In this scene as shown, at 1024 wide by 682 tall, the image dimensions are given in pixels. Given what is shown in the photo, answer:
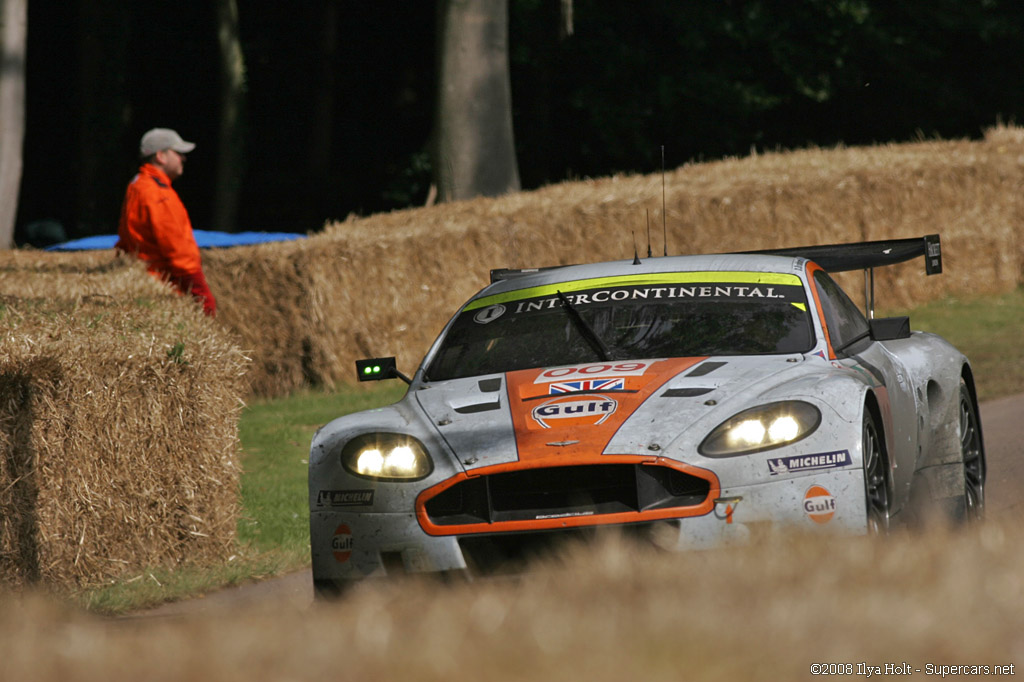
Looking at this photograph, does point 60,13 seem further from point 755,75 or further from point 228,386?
point 228,386

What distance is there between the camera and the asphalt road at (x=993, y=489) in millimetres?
6500

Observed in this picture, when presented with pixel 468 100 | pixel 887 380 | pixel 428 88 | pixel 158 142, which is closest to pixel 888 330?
pixel 887 380

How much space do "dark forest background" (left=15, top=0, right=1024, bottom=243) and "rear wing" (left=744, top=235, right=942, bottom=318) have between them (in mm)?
24010

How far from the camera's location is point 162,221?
1088 centimetres

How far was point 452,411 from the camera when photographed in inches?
216

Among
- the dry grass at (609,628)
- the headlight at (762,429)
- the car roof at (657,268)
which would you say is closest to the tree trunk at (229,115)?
the car roof at (657,268)

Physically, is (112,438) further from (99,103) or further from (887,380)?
(99,103)

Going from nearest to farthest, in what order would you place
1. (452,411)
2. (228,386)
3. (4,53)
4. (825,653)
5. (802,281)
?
(825,653) → (452,411) → (802,281) → (228,386) → (4,53)

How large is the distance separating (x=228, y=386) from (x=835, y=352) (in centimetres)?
338

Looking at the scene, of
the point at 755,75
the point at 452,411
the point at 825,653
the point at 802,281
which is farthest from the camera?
the point at 755,75

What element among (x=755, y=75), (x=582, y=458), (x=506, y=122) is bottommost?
(x=582, y=458)

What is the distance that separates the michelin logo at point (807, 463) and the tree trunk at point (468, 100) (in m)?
15.6

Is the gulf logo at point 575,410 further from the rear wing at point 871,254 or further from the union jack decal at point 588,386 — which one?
the rear wing at point 871,254

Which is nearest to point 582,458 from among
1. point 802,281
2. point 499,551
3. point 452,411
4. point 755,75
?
point 499,551
